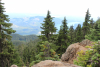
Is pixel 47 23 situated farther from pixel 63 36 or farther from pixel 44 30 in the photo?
pixel 63 36

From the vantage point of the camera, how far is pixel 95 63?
3.33m

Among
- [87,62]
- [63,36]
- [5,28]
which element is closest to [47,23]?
[63,36]

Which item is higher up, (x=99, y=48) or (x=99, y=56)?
(x=99, y=48)

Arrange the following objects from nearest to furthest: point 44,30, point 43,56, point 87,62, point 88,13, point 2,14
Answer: point 87,62 < point 43,56 < point 2,14 < point 44,30 < point 88,13

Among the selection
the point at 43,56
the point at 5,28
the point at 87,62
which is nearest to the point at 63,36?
the point at 43,56

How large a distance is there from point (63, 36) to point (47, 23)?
524cm

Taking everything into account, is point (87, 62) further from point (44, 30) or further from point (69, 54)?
point (44, 30)

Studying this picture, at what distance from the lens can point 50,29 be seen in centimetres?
1499

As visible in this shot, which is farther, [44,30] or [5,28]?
[44,30]

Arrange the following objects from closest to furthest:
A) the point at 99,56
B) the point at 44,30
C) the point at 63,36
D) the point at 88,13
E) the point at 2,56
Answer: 1. the point at 99,56
2. the point at 2,56
3. the point at 44,30
4. the point at 63,36
5. the point at 88,13

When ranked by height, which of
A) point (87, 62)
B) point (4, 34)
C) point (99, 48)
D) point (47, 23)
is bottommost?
point (87, 62)

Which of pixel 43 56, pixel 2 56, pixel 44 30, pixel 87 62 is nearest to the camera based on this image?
pixel 87 62

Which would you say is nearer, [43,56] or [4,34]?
[43,56]

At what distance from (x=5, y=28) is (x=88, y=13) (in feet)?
85.4
